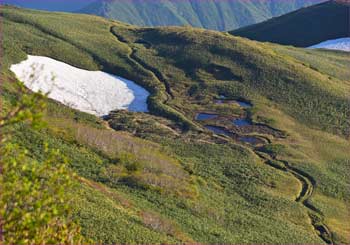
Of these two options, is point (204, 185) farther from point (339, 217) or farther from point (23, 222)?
point (23, 222)

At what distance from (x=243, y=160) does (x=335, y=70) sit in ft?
217

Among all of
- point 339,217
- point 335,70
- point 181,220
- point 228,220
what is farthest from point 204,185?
point 335,70

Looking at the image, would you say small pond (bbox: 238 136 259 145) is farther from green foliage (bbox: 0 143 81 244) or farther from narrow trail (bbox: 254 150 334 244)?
green foliage (bbox: 0 143 81 244)

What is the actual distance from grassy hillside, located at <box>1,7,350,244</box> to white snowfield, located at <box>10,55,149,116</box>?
2.97 metres

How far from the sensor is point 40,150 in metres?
50.3

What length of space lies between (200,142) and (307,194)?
1850cm

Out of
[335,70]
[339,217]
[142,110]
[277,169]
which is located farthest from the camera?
[335,70]

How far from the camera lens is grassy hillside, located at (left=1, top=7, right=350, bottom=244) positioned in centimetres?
4597

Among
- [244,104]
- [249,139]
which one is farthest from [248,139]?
[244,104]

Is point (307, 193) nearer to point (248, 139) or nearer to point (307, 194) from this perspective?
point (307, 194)

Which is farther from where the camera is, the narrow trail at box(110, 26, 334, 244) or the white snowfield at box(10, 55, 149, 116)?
the white snowfield at box(10, 55, 149, 116)

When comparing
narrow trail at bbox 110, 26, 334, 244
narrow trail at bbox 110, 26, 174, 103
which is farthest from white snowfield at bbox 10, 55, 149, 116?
narrow trail at bbox 110, 26, 334, 244

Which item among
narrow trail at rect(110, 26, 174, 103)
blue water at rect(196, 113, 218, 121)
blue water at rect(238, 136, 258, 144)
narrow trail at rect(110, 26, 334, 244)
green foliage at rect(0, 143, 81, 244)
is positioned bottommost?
narrow trail at rect(110, 26, 174, 103)

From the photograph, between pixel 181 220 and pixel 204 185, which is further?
pixel 204 185
